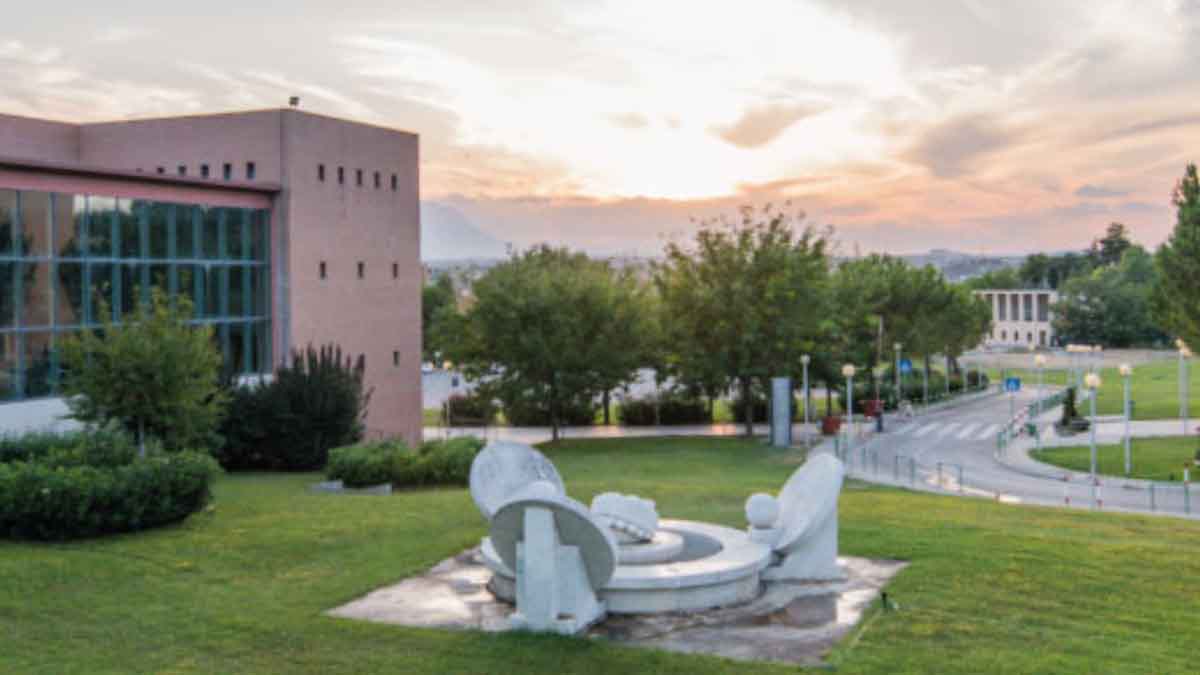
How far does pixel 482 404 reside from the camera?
146ft

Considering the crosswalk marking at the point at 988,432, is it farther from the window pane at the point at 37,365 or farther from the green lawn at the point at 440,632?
the window pane at the point at 37,365

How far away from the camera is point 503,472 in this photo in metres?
15.9

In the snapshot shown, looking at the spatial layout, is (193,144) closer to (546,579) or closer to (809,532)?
(809,532)

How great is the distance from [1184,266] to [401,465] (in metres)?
26.8

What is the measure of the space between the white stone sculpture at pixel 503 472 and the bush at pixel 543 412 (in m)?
26.4

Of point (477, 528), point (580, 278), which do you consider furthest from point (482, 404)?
point (477, 528)

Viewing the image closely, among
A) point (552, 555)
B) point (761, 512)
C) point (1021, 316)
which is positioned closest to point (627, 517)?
point (761, 512)

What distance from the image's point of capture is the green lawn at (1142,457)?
33.4 meters

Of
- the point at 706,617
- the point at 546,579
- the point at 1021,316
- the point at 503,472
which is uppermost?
the point at 1021,316

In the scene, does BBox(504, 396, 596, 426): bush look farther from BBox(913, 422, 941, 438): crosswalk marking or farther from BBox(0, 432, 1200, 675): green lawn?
BBox(0, 432, 1200, 675): green lawn

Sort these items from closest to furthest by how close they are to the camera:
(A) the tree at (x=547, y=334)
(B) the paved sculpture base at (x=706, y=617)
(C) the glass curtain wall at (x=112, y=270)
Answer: (B) the paved sculpture base at (x=706, y=617)
(C) the glass curtain wall at (x=112, y=270)
(A) the tree at (x=547, y=334)

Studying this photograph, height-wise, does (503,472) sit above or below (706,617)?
above

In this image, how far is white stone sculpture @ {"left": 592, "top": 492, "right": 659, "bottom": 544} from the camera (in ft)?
47.2

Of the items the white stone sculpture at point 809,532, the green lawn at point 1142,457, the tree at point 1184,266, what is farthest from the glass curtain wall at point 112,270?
the tree at point 1184,266
